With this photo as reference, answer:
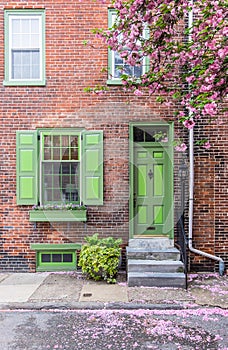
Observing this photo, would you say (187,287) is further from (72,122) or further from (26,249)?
(72,122)

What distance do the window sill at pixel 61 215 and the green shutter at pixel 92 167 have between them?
286 millimetres

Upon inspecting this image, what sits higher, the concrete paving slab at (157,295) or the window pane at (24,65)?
the window pane at (24,65)

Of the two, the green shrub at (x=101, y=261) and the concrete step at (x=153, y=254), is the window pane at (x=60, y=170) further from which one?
the concrete step at (x=153, y=254)

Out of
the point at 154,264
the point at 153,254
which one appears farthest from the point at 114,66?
the point at 154,264

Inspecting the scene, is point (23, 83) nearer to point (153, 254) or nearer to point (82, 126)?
point (82, 126)

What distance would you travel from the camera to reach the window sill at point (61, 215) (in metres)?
7.41

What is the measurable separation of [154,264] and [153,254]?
388 mm

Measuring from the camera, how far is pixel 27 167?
297 inches

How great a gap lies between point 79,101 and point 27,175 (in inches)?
80.2

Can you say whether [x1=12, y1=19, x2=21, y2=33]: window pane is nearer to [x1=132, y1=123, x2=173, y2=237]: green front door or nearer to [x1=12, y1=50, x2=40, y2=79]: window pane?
[x1=12, y1=50, x2=40, y2=79]: window pane

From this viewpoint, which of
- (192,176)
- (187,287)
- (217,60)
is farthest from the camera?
(192,176)

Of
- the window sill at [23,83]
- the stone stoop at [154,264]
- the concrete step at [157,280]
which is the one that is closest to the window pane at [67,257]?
the stone stoop at [154,264]

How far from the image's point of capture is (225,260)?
24.5ft

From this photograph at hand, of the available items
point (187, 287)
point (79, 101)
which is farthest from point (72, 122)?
point (187, 287)
